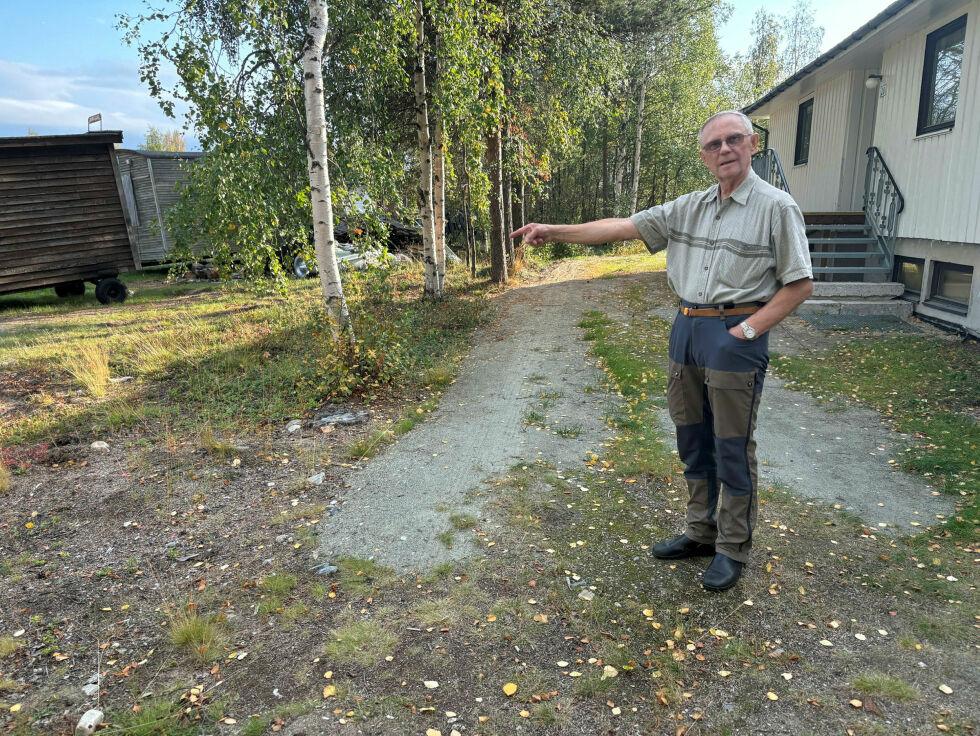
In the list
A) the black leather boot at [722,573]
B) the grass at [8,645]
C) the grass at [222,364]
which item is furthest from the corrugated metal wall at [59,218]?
the black leather boot at [722,573]

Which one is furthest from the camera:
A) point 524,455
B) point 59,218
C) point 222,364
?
A: point 59,218

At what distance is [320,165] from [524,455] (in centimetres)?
383

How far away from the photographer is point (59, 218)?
13.6 meters

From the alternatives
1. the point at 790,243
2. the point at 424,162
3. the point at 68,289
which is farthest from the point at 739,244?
the point at 68,289

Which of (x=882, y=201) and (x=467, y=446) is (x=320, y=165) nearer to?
(x=467, y=446)

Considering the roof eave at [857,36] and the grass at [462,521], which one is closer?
the grass at [462,521]

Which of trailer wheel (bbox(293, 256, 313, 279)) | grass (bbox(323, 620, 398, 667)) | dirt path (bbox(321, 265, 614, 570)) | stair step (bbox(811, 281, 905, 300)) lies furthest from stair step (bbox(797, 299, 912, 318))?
trailer wheel (bbox(293, 256, 313, 279))

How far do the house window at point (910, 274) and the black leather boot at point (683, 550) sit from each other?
25.5 ft

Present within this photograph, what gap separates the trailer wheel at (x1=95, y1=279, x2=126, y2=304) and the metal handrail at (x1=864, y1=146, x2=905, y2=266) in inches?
636

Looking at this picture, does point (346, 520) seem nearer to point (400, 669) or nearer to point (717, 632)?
point (400, 669)

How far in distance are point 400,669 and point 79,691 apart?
1456 millimetres

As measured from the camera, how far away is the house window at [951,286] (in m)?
7.79

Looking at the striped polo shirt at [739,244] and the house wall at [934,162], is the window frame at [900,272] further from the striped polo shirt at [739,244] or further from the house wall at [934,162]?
the striped polo shirt at [739,244]

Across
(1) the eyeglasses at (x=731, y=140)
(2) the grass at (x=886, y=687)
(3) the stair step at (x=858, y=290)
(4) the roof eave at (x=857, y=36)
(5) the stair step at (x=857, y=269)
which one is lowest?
(2) the grass at (x=886, y=687)
